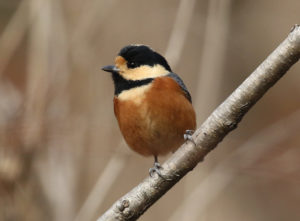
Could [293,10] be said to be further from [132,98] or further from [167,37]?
[132,98]

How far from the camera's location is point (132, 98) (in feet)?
11.1

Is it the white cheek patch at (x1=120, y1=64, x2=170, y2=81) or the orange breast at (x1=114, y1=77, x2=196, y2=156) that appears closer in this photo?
the orange breast at (x1=114, y1=77, x2=196, y2=156)

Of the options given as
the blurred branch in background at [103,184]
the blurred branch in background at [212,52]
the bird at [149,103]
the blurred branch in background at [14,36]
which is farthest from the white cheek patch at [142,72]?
the blurred branch in background at [14,36]

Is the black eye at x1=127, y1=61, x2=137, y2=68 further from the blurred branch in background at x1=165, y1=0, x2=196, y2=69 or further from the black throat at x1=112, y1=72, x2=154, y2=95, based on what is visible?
the blurred branch in background at x1=165, y1=0, x2=196, y2=69

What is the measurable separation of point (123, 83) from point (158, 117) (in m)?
0.39

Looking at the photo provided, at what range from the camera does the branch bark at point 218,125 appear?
2.15 meters

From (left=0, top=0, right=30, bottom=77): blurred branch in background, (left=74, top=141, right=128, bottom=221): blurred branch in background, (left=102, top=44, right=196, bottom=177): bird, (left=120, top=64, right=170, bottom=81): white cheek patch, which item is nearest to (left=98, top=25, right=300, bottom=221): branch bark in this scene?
(left=102, top=44, right=196, bottom=177): bird

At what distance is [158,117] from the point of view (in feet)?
10.8

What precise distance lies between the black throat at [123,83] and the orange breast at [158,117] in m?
0.07

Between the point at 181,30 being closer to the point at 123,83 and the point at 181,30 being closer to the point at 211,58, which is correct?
the point at 211,58

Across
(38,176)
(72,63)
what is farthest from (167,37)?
(38,176)

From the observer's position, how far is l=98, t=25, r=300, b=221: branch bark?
2148 millimetres

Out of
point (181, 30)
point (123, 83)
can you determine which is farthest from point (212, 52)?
point (123, 83)

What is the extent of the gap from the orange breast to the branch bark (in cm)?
73
